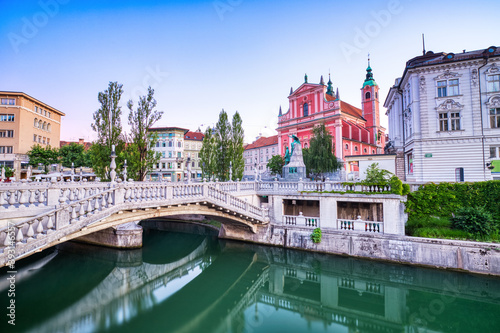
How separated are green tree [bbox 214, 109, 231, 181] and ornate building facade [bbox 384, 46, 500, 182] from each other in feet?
57.3

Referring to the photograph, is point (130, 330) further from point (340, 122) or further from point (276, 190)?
point (340, 122)

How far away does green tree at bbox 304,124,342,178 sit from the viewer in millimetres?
30844

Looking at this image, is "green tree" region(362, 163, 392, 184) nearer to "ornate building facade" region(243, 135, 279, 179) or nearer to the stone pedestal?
the stone pedestal

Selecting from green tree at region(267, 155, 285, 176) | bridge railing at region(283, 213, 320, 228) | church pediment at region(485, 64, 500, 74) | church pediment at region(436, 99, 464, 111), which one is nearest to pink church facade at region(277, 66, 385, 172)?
green tree at region(267, 155, 285, 176)

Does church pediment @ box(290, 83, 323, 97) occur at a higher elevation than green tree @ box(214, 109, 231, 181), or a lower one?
higher

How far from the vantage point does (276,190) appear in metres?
18.2

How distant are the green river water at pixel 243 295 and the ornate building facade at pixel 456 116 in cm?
1406

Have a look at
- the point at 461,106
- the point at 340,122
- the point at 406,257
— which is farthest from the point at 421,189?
the point at 340,122

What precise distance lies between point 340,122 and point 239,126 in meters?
22.9

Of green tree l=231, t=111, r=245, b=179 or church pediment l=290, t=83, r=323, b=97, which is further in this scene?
church pediment l=290, t=83, r=323, b=97

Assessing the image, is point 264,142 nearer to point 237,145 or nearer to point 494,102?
point 237,145

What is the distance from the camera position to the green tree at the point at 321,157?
30.8 m

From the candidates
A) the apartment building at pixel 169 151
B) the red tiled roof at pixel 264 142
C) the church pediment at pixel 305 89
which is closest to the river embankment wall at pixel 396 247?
the church pediment at pixel 305 89

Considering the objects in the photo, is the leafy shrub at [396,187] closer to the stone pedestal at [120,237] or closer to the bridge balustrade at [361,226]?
the bridge balustrade at [361,226]
